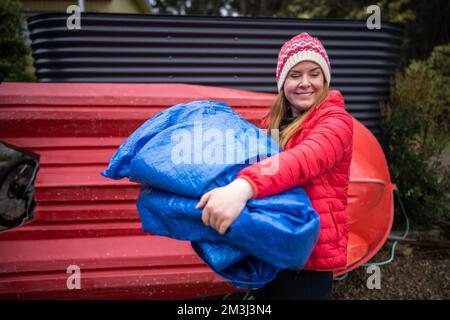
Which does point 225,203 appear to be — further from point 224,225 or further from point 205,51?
point 205,51

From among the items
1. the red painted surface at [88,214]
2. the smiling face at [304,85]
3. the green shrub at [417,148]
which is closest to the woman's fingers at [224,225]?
the smiling face at [304,85]

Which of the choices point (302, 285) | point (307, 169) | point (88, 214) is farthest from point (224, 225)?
point (88, 214)

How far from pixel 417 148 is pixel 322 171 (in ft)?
9.57

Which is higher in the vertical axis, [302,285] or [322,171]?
[322,171]

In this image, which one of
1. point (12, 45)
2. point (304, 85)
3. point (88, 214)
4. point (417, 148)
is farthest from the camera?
point (12, 45)

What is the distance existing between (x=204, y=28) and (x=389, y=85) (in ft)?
6.88

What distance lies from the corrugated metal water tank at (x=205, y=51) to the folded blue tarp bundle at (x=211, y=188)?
218cm

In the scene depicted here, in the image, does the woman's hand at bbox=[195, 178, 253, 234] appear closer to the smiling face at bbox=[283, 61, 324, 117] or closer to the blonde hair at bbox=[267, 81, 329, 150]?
the blonde hair at bbox=[267, 81, 329, 150]

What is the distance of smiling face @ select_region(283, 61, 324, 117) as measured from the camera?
1.26 m

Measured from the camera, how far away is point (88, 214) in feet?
6.95

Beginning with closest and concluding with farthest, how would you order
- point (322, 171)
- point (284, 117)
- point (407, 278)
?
point (322, 171) → point (284, 117) → point (407, 278)

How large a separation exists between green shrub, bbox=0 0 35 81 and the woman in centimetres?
502

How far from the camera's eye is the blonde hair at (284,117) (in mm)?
1242

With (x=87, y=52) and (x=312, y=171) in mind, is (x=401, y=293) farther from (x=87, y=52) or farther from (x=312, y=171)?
(x=87, y=52)
